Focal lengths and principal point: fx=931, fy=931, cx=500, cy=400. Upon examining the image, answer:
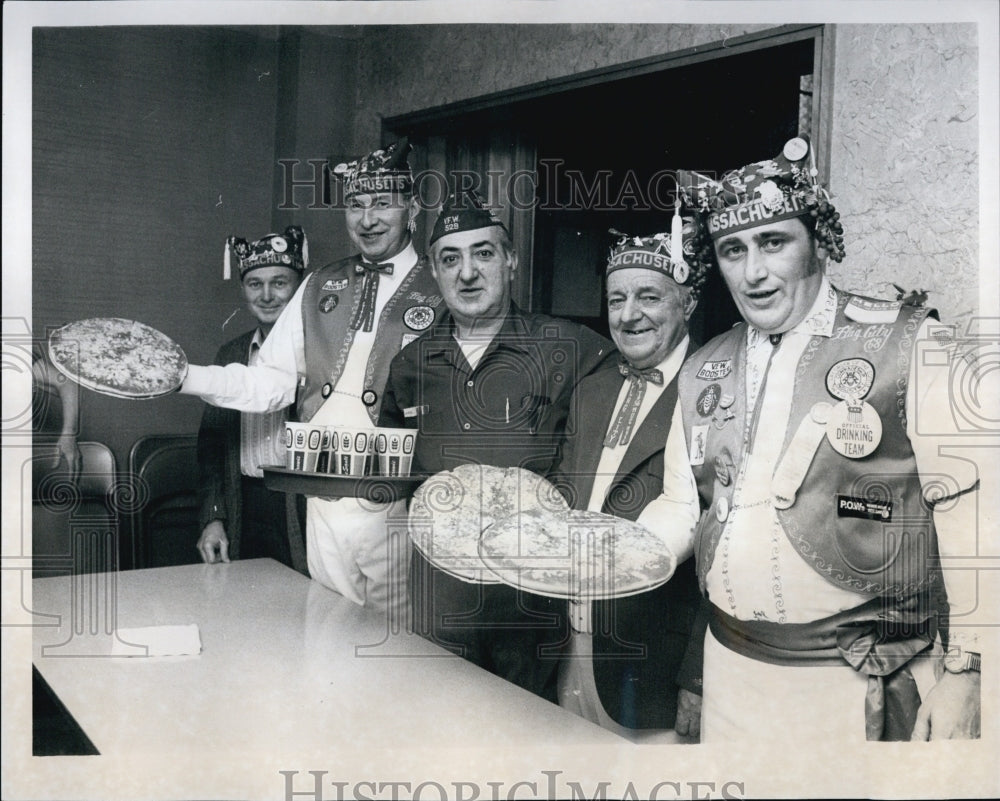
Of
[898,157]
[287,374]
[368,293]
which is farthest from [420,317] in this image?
[898,157]

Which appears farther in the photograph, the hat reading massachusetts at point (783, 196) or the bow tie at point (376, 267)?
the bow tie at point (376, 267)

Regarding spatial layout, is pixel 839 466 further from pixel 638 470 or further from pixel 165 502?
pixel 165 502

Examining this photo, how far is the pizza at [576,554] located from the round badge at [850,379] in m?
0.55

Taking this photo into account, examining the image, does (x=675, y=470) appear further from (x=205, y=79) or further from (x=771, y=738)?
(x=205, y=79)

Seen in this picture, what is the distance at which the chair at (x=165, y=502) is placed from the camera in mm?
2375

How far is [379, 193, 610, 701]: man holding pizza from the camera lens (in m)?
2.30

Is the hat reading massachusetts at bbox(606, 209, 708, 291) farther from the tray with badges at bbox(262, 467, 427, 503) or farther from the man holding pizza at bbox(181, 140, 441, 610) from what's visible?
the tray with badges at bbox(262, 467, 427, 503)

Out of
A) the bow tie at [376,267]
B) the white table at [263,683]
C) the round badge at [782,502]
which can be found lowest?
the white table at [263,683]

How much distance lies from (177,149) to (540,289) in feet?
3.24

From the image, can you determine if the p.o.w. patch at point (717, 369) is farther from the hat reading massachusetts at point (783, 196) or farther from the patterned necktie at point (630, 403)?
the hat reading massachusetts at point (783, 196)

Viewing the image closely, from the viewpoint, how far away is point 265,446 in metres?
2.40

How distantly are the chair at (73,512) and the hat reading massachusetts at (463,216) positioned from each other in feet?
3.35

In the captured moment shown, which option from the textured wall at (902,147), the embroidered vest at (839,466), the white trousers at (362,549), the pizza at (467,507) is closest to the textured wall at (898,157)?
the textured wall at (902,147)

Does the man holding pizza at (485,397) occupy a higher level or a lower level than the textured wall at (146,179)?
lower
